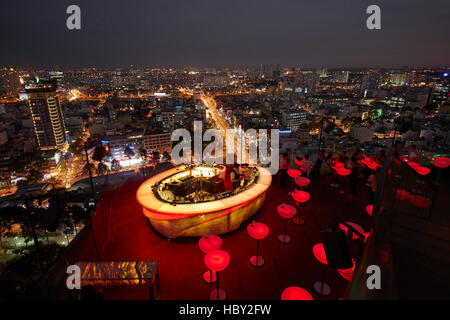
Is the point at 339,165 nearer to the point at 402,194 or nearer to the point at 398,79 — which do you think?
the point at 402,194

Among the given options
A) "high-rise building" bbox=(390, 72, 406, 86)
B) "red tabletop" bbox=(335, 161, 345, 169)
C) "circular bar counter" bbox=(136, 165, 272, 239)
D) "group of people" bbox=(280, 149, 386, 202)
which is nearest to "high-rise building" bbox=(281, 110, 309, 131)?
"group of people" bbox=(280, 149, 386, 202)

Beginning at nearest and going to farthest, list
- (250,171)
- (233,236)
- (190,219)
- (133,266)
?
1. (133,266)
2. (190,219)
3. (233,236)
4. (250,171)

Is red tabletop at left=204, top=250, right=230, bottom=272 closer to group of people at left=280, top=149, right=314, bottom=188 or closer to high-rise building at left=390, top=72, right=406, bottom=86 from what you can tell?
group of people at left=280, top=149, right=314, bottom=188

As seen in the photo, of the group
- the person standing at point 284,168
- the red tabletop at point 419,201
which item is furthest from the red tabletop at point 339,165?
the red tabletop at point 419,201

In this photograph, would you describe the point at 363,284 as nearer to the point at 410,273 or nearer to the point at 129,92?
the point at 410,273

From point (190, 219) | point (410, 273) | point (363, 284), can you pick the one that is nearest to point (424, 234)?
point (410, 273)

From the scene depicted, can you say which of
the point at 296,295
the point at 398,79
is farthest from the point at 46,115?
the point at 398,79
